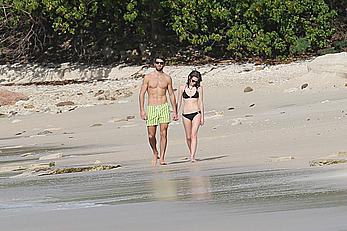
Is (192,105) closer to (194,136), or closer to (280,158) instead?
(194,136)

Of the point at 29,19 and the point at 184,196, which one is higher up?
the point at 29,19

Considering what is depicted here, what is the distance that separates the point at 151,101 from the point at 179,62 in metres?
16.3

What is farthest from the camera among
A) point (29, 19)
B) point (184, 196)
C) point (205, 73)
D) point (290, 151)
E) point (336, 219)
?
→ point (29, 19)

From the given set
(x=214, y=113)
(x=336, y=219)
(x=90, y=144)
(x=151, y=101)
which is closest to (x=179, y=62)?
(x=214, y=113)

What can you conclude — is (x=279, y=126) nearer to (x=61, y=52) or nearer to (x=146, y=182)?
(x=146, y=182)

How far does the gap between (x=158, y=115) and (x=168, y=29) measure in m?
17.6

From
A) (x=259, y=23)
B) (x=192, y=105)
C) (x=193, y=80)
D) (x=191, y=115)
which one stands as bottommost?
(x=191, y=115)

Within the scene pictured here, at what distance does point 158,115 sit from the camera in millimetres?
13086

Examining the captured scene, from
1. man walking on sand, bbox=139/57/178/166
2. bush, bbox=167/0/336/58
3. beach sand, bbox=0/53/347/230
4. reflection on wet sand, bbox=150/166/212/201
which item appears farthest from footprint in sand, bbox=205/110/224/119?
bush, bbox=167/0/336/58

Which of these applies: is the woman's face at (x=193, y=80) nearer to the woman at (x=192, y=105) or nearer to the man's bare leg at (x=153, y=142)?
the woman at (x=192, y=105)

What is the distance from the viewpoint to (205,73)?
86.3 ft

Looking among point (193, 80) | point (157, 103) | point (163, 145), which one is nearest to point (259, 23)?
point (193, 80)

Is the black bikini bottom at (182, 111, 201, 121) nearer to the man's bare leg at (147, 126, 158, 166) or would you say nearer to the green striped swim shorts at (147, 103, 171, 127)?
the green striped swim shorts at (147, 103, 171, 127)

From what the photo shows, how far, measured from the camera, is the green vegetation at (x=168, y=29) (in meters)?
28.2
